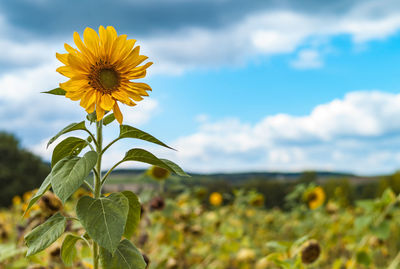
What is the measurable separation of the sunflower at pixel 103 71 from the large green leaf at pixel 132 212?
0.14 metres

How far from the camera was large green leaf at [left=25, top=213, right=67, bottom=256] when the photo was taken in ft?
2.13

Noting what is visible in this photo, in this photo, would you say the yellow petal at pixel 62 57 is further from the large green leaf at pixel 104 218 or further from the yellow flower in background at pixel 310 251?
the yellow flower in background at pixel 310 251

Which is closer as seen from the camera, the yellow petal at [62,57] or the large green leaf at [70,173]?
the large green leaf at [70,173]

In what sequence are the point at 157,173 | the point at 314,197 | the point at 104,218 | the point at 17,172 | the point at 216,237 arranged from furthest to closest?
1. the point at 17,172
2. the point at 314,197
3. the point at 216,237
4. the point at 157,173
5. the point at 104,218

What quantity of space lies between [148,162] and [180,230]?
5.81 feet

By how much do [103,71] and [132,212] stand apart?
0.91 feet

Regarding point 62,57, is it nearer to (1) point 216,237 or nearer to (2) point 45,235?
(2) point 45,235

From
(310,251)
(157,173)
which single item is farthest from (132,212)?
(157,173)

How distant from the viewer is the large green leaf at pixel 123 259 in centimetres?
68

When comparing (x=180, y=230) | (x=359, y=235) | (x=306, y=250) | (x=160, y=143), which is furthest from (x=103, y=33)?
(x=359, y=235)

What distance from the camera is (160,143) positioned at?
0.67 meters

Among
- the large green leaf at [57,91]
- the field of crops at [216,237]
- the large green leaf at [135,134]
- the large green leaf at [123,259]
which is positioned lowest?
the field of crops at [216,237]

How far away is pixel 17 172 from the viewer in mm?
13594

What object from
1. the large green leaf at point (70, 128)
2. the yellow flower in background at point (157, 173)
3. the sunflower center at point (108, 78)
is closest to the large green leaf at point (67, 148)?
the large green leaf at point (70, 128)
